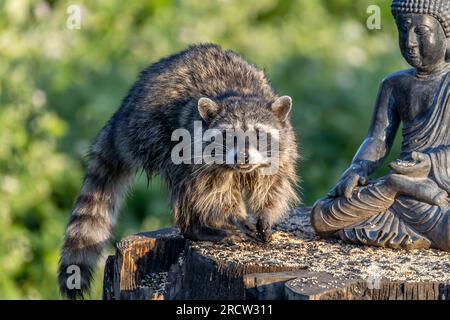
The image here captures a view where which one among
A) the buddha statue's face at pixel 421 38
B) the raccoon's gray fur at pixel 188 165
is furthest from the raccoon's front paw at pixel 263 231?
the buddha statue's face at pixel 421 38

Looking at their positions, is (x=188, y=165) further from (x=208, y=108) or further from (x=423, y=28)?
(x=423, y=28)

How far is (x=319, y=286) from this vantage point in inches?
209

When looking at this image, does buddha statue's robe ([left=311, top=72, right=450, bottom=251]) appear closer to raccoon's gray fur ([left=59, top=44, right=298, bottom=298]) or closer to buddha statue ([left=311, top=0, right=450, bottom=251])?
buddha statue ([left=311, top=0, right=450, bottom=251])

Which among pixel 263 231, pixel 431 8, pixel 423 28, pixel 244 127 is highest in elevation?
pixel 431 8

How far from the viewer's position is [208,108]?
6.50 meters

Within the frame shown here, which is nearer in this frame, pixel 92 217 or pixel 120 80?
pixel 92 217

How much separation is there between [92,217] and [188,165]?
1.04 meters

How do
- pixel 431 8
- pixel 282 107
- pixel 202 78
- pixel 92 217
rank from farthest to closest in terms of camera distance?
pixel 92 217 < pixel 202 78 < pixel 282 107 < pixel 431 8

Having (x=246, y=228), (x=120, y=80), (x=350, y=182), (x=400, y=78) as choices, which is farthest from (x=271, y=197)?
(x=120, y=80)

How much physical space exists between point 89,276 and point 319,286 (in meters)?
2.31

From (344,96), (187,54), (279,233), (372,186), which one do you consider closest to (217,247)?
(279,233)

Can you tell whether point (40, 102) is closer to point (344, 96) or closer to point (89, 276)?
point (344, 96)

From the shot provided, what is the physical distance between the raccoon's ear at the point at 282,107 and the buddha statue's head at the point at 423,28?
902mm

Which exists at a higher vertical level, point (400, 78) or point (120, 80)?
point (120, 80)
